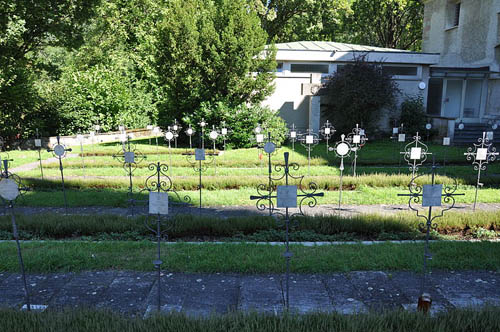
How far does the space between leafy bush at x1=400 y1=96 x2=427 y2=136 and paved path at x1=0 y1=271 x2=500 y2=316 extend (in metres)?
18.5

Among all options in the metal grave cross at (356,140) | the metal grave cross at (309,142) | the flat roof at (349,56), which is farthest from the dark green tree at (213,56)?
the metal grave cross at (356,140)

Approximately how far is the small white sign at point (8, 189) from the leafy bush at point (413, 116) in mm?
21678

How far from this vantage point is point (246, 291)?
472 centimetres

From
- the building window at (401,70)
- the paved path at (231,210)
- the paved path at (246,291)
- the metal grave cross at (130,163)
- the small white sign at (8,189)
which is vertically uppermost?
the building window at (401,70)

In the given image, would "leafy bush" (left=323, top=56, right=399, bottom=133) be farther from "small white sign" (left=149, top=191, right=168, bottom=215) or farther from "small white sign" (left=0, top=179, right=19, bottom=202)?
"small white sign" (left=0, top=179, right=19, bottom=202)

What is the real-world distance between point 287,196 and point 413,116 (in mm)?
20284

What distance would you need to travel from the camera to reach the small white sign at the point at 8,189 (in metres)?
4.42

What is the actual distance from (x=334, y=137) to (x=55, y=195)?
52.5 ft

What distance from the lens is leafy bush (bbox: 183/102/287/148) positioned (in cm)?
1892

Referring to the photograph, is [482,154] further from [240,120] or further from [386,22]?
[386,22]

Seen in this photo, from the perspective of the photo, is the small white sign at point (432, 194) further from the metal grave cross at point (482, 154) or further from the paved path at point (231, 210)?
the metal grave cross at point (482, 154)

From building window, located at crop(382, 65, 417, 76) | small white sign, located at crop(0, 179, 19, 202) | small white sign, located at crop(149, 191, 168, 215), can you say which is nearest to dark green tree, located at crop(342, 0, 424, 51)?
building window, located at crop(382, 65, 417, 76)

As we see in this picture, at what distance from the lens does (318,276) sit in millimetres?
5160

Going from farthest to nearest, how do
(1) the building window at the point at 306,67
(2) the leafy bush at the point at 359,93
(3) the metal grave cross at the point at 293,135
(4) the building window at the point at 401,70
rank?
(4) the building window at the point at 401,70 → (1) the building window at the point at 306,67 → (2) the leafy bush at the point at 359,93 → (3) the metal grave cross at the point at 293,135
